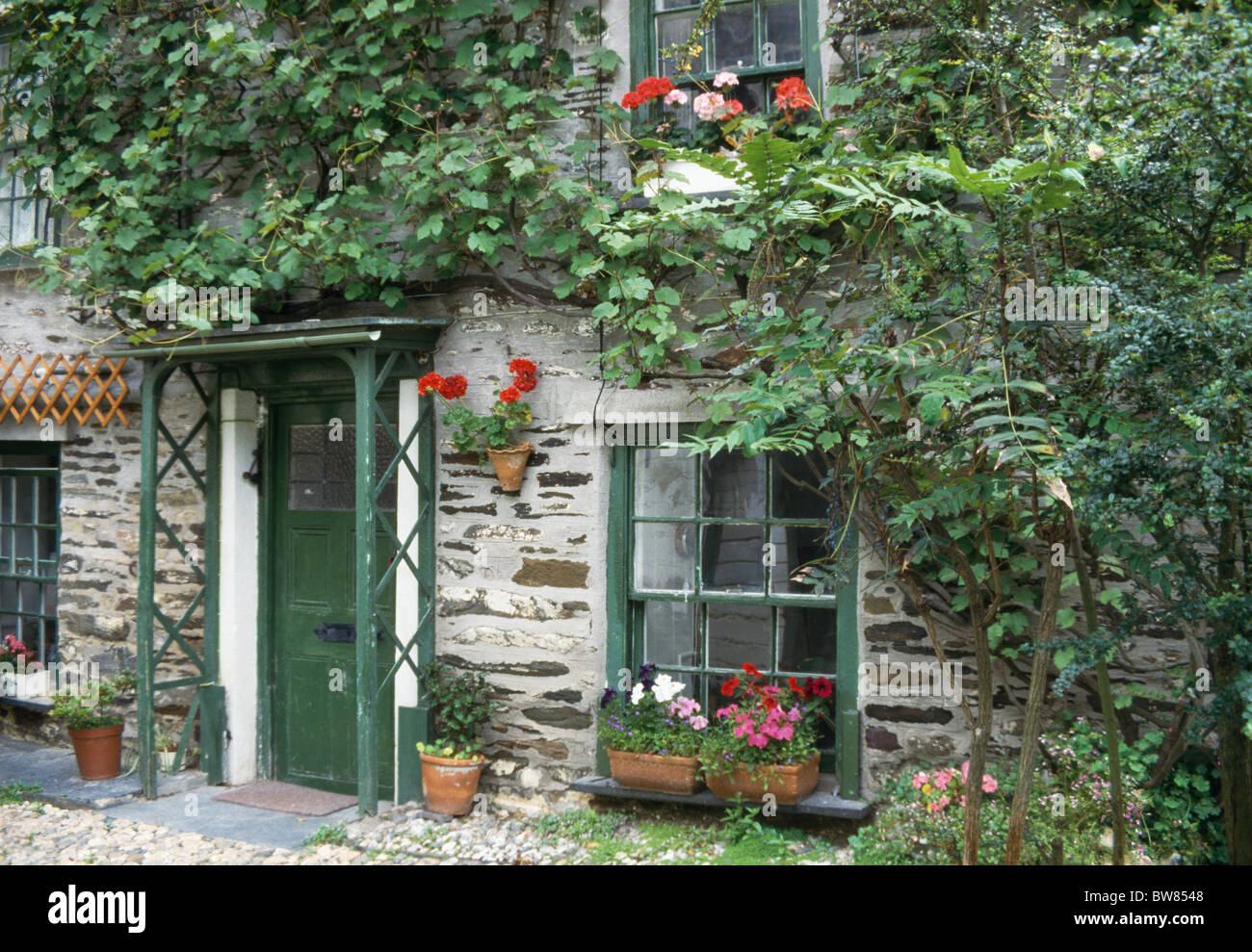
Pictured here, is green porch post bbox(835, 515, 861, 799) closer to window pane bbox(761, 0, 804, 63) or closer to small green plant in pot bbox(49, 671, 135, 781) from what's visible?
window pane bbox(761, 0, 804, 63)

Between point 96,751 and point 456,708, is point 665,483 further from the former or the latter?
point 96,751

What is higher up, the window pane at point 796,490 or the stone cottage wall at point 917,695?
the window pane at point 796,490

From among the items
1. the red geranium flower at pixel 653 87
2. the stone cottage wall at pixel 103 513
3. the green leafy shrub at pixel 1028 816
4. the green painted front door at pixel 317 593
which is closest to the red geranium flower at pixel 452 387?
the green painted front door at pixel 317 593

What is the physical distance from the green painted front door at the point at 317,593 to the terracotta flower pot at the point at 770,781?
2072mm

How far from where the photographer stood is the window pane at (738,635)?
5.33 meters

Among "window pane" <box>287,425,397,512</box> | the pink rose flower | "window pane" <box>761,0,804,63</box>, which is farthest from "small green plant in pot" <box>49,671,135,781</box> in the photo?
"window pane" <box>761,0,804,63</box>

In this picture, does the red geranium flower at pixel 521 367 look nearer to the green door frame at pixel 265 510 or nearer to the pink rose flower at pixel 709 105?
the green door frame at pixel 265 510

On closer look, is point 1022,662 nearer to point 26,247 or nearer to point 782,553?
point 782,553

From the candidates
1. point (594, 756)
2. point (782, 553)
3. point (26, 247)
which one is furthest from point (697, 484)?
point (26, 247)

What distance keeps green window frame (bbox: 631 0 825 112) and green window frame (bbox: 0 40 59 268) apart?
13.7 feet

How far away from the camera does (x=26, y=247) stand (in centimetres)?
676

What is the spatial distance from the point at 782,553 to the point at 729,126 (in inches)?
81.5

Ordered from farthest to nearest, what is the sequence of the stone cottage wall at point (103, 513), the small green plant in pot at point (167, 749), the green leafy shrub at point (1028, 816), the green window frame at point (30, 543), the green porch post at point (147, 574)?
the green window frame at point (30, 543) < the stone cottage wall at point (103, 513) < the small green plant in pot at point (167, 749) < the green porch post at point (147, 574) < the green leafy shrub at point (1028, 816)

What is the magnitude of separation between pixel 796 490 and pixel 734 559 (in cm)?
47
